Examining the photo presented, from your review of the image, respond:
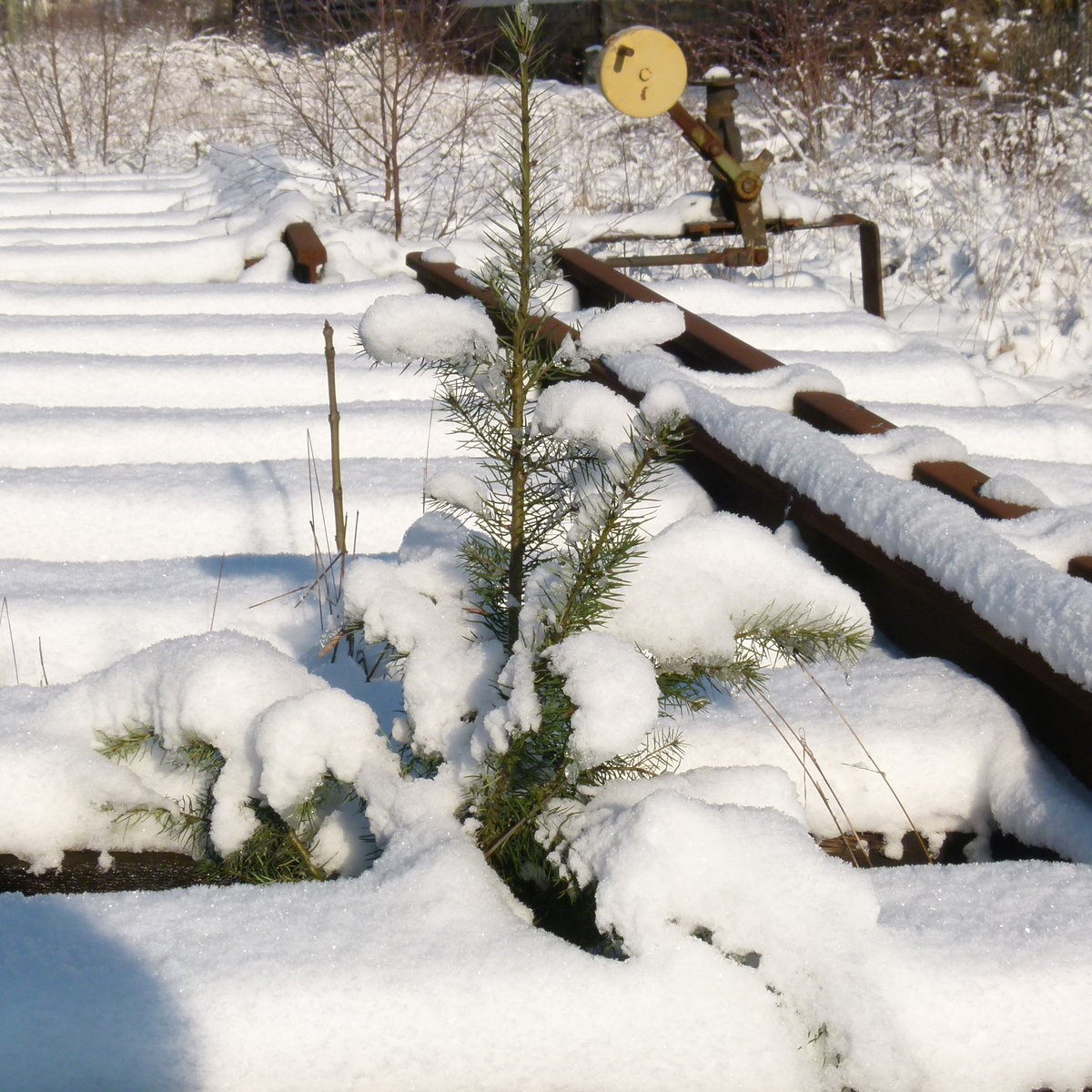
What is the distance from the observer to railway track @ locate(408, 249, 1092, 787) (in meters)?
1.69

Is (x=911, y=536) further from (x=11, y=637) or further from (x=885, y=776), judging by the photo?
(x=11, y=637)

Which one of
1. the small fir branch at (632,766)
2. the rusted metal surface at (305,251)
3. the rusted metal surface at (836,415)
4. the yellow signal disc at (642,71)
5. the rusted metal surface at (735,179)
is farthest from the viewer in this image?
the rusted metal surface at (735,179)

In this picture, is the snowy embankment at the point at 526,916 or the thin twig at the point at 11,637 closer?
the snowy embankment at the point at 526,916

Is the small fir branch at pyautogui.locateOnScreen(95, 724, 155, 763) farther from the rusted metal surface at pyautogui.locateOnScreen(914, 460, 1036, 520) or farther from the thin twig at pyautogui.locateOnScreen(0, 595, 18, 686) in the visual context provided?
the rusted metal surface at pyautogui.locateOnScreen(914, 460, 1036, 520)

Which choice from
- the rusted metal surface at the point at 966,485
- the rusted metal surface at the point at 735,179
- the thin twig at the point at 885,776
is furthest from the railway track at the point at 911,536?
the rusted metal surface at the point at 735,179

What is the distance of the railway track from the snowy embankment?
0.09m

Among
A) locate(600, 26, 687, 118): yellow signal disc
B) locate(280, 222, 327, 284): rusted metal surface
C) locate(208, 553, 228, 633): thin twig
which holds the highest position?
locate(600, 26, 687, 118): yellow signal disc

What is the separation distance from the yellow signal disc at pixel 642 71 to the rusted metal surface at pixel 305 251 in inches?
51.8

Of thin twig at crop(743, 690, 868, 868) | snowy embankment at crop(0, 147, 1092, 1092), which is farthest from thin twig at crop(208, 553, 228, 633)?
thin twig at crop(743, 690, 868, 868)

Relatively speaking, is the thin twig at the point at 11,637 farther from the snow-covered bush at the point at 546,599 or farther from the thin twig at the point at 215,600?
the snow-covered bush at the point at 546,599

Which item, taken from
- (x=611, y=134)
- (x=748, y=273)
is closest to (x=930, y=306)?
(x=748, y=273)

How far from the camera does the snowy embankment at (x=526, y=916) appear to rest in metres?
1.11

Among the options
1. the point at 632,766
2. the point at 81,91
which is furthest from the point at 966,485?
the point at 81,91

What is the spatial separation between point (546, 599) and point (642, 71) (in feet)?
12.6
